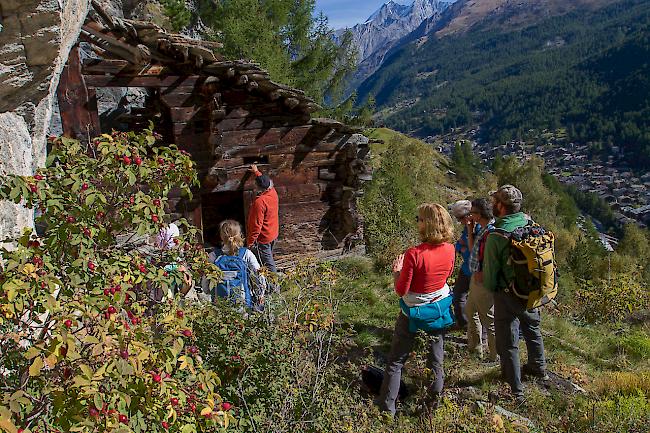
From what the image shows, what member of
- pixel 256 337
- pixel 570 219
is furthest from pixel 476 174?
pixel 256 337

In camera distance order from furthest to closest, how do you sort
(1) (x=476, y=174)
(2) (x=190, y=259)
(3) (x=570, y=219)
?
(1) (x=476, y=174) → (3) (x=570, y=219) → (2) (x=190, y=259)

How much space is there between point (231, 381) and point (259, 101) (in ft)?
19.8

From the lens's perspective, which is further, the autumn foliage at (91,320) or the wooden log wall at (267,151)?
the wooden log wall at (267,151)

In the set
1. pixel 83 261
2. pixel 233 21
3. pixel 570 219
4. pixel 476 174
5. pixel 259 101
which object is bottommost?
pixel 570 219

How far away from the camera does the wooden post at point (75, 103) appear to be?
287 inches

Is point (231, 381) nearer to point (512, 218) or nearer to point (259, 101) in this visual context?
point (512, 218)

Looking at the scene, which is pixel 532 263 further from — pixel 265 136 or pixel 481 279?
pixel 265 136

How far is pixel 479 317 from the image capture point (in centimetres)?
500

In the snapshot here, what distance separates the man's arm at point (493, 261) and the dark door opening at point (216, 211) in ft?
20.0

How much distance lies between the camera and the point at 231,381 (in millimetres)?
3455

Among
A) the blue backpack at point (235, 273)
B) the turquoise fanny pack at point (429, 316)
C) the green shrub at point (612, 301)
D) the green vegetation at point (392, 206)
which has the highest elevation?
the blue backpack at point (235, 273)

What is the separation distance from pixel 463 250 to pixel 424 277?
5.46 ft

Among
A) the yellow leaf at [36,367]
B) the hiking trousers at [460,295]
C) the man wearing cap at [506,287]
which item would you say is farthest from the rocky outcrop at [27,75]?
the hiking trousers at [460,295]

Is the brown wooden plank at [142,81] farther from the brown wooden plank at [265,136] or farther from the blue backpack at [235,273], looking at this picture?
the blue backpack at [235,273]
